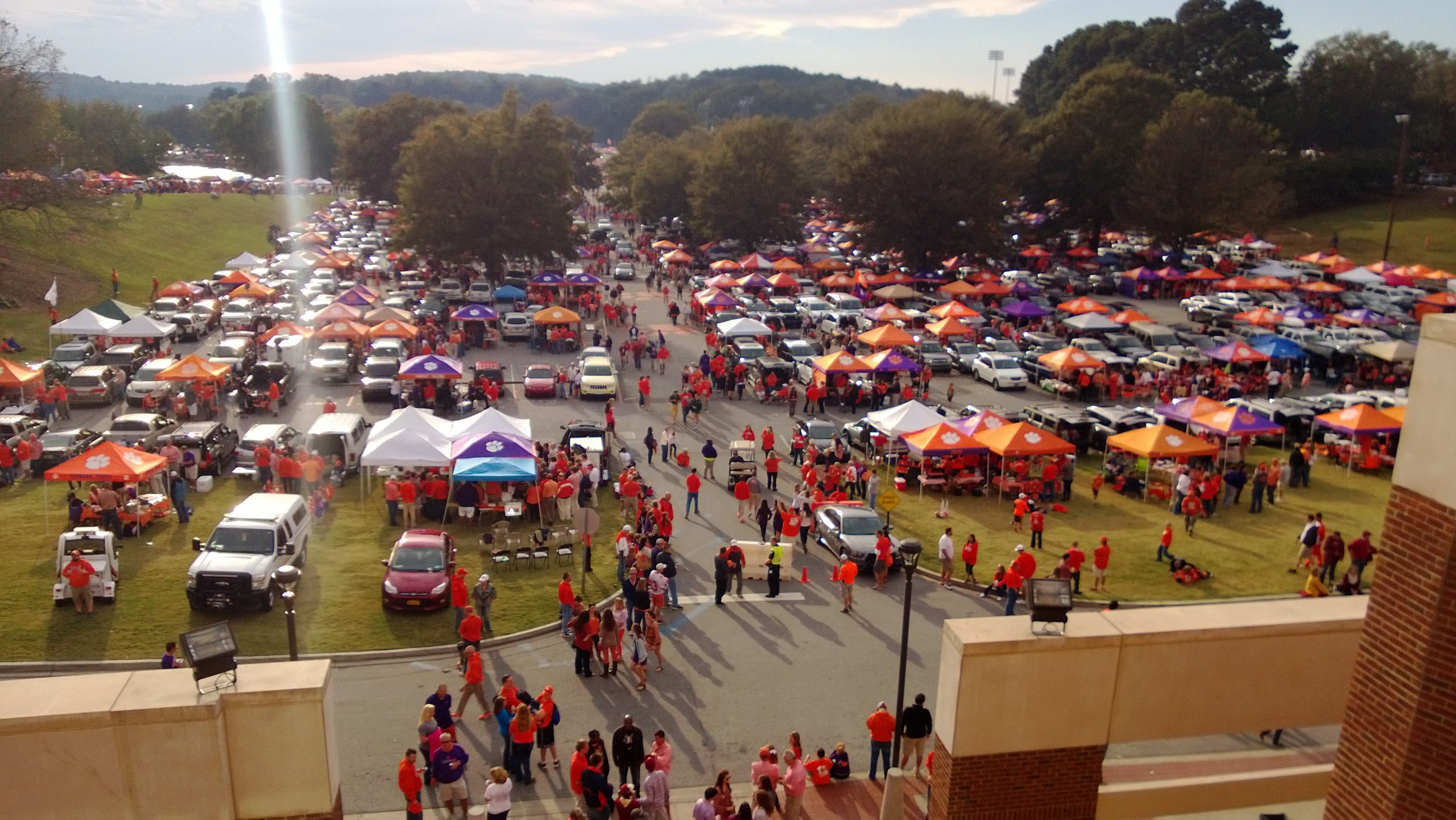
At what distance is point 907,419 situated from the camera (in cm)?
2584

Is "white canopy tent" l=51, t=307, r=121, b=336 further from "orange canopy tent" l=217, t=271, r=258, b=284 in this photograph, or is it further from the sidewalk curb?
the sidewalk curb

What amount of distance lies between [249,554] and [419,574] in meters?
2.98

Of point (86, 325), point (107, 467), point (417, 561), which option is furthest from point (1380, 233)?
point (107, 467)

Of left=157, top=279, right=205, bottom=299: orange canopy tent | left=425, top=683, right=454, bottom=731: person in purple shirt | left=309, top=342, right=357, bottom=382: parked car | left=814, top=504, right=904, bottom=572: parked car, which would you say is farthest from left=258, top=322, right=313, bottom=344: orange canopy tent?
left=425, top=683, right=454, bottom=731: person in purple shirt

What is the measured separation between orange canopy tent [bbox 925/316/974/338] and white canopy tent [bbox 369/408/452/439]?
23.2 m

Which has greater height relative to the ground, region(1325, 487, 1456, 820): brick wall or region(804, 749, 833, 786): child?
region(1325, 487, 1456, 820): brick wall

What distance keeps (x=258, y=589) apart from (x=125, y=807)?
31.6 feet

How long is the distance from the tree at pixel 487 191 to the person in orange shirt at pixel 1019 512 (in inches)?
1442

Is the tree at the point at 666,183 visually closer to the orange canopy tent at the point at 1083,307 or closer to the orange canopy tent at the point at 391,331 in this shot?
the orange canopy tent at the point at 1083,307

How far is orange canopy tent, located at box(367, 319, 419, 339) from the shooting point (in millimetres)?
35656

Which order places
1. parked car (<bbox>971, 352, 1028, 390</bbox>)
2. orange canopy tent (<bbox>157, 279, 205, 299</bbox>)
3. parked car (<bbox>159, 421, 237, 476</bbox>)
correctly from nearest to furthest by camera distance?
parked car (<bbox>159, 421, 237, 476</bbox>) → parked car (<bbox>971, 352, 1028, 390</bbox>) → orange canopy tent (<bbox>157, 279, 205, 299</bbox>)

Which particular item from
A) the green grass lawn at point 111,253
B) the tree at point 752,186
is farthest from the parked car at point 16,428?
the tree at point 752,186

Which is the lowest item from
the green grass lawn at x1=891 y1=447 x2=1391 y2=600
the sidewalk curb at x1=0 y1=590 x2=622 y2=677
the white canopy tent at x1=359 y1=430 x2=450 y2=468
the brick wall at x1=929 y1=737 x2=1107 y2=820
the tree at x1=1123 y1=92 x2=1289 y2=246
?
the sidewalk curb at x1=0 y1=590 x2=622 y2=677

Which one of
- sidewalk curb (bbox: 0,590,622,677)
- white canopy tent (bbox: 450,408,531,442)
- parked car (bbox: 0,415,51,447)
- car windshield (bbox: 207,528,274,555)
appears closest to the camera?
sidewalk curb (bbox: 0,590,622,677)
